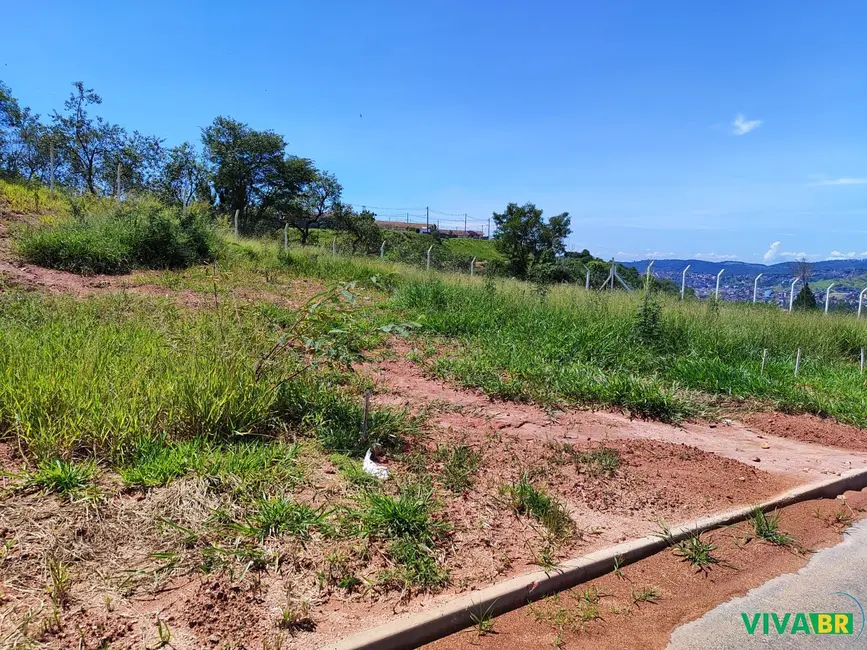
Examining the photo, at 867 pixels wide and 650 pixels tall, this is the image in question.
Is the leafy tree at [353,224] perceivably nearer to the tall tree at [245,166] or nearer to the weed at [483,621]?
the tall tree at [245,166]

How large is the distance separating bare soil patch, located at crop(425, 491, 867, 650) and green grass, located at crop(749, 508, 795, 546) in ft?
0.19

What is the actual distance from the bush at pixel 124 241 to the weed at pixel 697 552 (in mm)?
11378

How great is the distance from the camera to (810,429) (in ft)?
19.1

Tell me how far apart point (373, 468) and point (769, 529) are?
2.69 meters

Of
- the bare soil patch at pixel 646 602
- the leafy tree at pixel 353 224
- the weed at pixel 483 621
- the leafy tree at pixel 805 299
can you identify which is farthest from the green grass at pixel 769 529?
the leafy tree at pixel 353 224

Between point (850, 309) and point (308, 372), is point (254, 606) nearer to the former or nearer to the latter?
point (308, 372)

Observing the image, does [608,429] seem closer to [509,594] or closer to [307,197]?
[509,594]

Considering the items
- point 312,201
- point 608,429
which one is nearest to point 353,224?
point 312,201

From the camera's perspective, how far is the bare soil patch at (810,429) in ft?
18.3

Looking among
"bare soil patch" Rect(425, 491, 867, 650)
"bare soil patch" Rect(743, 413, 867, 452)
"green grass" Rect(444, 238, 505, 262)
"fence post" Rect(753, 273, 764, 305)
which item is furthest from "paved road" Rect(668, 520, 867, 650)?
"green grass" Rect(444, 238, 505, 262)

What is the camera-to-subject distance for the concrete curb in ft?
7.09

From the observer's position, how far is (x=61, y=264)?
10242 millimetres

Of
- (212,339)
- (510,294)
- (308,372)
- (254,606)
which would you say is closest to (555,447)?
(308,372)

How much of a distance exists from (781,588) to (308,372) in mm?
3754
